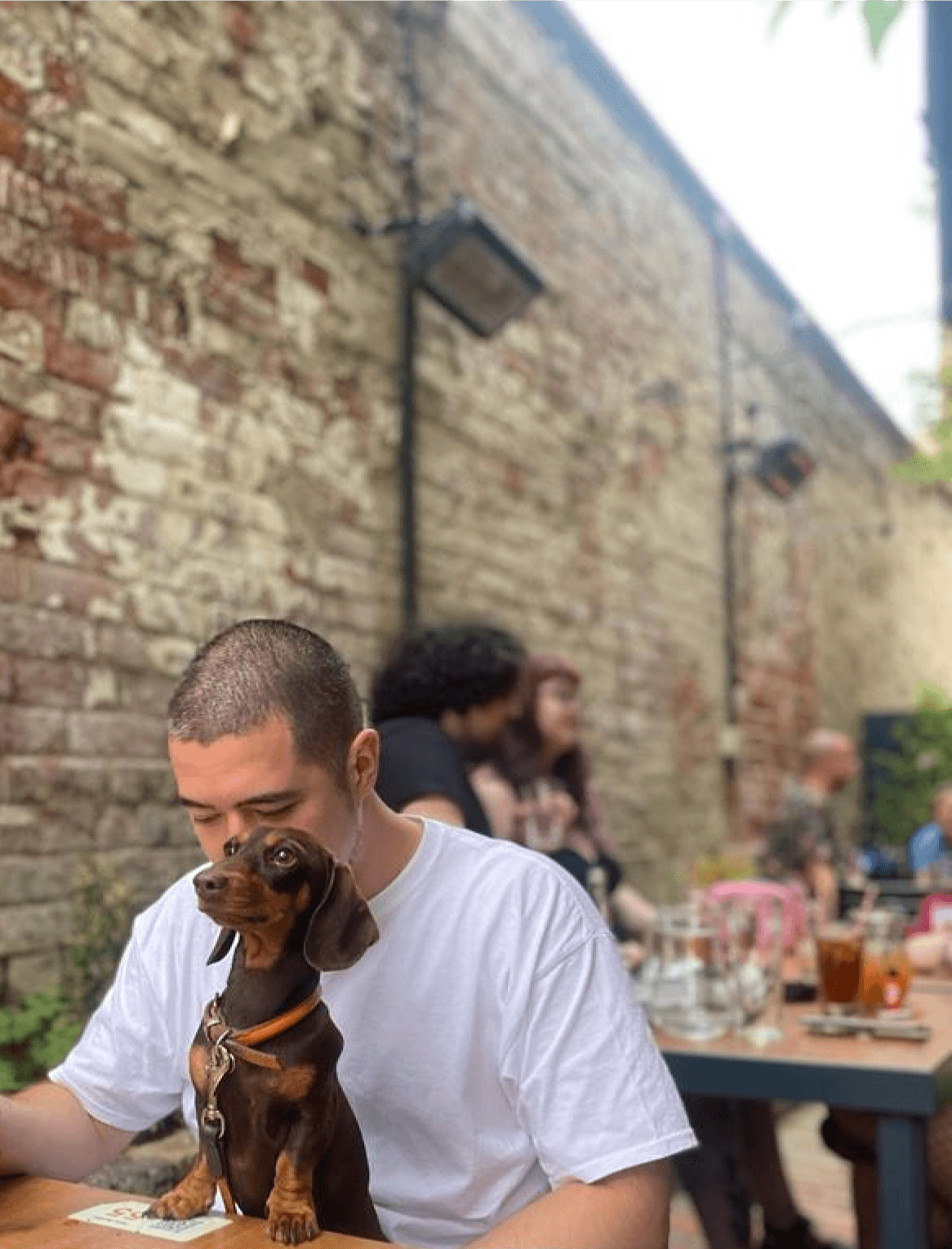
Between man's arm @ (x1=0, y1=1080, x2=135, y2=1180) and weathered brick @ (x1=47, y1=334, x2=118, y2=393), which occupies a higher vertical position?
weathered brick @ (x1=47, y1=334, x2=118, y2=393)

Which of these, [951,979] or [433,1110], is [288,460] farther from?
[433,1110]

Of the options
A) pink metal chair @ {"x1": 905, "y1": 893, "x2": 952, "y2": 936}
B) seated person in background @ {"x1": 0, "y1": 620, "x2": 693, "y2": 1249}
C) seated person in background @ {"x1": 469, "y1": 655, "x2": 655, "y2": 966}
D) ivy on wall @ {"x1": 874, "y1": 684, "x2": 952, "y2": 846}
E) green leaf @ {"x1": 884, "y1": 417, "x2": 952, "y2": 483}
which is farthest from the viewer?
ivy on wall @ {"x1": 874, "y1": 684, "x2": 952, "y2": 846}

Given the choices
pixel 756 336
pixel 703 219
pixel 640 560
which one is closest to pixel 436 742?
pixel 640 560

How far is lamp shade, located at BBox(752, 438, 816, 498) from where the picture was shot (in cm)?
821

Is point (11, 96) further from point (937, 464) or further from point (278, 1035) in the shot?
point (937, 464)

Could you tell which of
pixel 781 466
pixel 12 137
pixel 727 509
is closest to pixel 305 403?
pixel 12 137

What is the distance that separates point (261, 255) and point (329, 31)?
1.03 m

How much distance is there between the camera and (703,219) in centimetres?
838

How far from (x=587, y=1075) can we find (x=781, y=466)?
23.7 ft

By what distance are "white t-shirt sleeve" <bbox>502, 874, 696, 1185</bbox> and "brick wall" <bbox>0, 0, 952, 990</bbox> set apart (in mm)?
2185

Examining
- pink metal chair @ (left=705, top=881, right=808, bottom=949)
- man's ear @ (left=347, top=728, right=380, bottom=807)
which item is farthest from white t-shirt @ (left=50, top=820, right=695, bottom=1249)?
pink metal chair @ (left=705, top=881, right=808, bottom=949)

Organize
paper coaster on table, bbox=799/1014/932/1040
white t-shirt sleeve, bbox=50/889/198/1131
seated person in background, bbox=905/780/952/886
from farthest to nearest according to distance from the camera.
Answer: seated person in background, bbox=905/780/952/886 → paper coaster on table, bbox=799/1014/932/1040 → white t-shirt sleeve, bbox=50/889/198/1131

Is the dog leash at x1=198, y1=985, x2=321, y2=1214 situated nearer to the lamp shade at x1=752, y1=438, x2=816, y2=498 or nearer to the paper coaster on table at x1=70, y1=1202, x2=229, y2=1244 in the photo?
the paper coaster on table at x1=70, y1=1202, x2=229, y2=1244

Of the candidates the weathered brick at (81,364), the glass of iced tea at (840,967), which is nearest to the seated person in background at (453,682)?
the glass of iced tea at (840,967)
